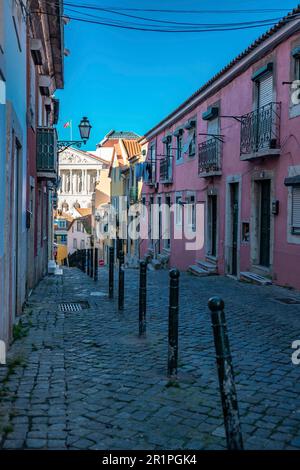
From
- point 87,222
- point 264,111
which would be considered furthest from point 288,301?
point 87,222

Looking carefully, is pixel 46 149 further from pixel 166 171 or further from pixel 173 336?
pixel 166 171

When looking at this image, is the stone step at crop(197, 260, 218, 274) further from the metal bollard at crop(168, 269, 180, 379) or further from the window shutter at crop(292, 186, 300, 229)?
the metal bollard at crop(168, 269, 180, 379)

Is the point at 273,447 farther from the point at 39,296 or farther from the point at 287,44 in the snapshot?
the point at 287,44

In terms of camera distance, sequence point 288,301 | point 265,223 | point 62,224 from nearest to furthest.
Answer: point 288,301
point 265,223
point 62,224

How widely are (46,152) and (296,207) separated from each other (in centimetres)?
625

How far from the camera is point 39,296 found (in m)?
11.1

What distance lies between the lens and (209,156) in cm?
1672

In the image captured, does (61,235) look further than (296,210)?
Yes

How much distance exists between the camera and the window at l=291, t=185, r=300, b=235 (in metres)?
11.2

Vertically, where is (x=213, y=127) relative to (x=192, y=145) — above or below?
above

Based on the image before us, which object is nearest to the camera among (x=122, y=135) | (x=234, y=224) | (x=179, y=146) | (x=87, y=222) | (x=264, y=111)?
(x=264, y=111)

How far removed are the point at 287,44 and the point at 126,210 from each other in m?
25.7

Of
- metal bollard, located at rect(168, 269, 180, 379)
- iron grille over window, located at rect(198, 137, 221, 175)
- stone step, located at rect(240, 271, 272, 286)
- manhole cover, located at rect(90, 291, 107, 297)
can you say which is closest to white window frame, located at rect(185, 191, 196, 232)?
iron grille over window, located at rect(198, 137, 221, 175)
